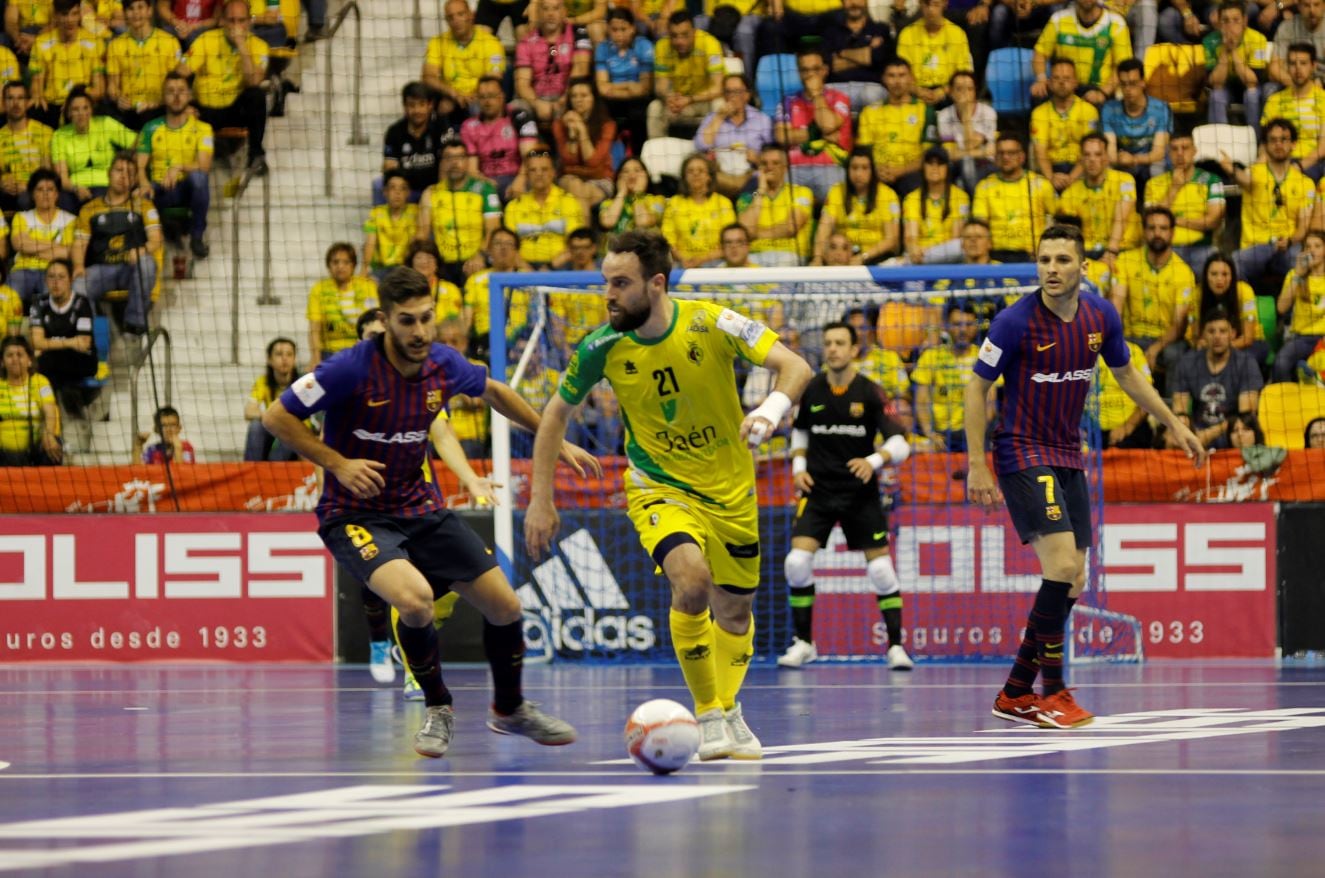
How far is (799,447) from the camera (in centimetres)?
1399

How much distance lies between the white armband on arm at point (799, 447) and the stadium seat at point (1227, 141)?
507 cm

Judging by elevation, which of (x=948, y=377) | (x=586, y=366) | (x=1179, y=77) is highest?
(x=1179, y=77)

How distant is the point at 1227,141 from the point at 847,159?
10.7ft

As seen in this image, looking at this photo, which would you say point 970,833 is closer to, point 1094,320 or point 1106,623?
point 1094,320

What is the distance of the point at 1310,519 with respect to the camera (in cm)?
1411

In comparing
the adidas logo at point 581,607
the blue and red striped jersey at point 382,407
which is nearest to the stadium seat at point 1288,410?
the adidas logo at point 581,607

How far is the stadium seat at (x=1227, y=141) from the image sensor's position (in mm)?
16844

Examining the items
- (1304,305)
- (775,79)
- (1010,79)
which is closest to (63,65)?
(775,79)

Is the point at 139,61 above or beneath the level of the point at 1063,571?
above

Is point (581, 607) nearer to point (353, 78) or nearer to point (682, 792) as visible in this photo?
point (353, 78)

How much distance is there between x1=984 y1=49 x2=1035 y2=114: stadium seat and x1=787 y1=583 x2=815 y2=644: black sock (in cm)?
561

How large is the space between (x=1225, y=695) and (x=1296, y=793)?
465 centimetres

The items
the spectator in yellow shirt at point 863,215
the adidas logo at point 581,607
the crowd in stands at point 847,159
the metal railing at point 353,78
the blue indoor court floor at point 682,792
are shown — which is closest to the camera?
the blue indoor court floor at point 682,792

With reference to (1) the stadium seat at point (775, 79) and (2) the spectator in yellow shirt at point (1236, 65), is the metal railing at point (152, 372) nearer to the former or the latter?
(1) the stadium seat at point (775, 79)
